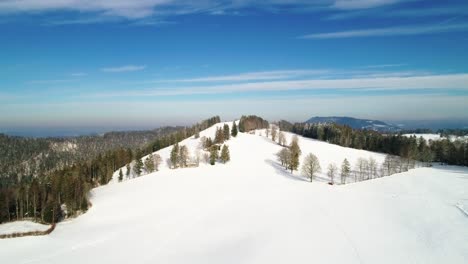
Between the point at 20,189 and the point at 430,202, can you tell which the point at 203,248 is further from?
the point at 20,189

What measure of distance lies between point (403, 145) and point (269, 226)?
116 m

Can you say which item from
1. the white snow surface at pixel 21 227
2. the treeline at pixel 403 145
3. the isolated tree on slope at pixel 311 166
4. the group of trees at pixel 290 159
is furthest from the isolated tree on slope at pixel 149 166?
the treeline at pixel 403 145

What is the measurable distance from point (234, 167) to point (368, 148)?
86.2 metres

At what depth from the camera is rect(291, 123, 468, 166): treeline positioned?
11544cm

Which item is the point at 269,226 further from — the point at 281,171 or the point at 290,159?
the point at 290,159

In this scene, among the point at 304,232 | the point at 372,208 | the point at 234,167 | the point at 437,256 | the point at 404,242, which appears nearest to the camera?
the point at 437,256

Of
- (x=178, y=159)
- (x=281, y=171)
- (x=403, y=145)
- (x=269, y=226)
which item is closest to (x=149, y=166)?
(x=178, y=159)

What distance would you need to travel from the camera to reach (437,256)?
29.3 metres

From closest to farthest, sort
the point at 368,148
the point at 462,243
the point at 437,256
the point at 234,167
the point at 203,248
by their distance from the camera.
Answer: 1. the point at 437,256
2. the point at 462,243
3. the point at 203,248
4. the point at 234,167
5. the point at 368,148

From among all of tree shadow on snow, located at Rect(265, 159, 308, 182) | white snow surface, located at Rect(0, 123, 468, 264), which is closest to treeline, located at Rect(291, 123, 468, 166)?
tree shadow on snow, located at Rect(265, 159, 308, 182)

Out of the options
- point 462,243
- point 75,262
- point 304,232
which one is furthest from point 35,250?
point 462,243

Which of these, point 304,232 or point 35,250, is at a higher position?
point 304,232

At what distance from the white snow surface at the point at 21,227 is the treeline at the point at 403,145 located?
115938 millimetres

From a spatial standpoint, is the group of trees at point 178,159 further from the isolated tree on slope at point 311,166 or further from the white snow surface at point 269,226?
the isolated tree on slope at point 311,166
